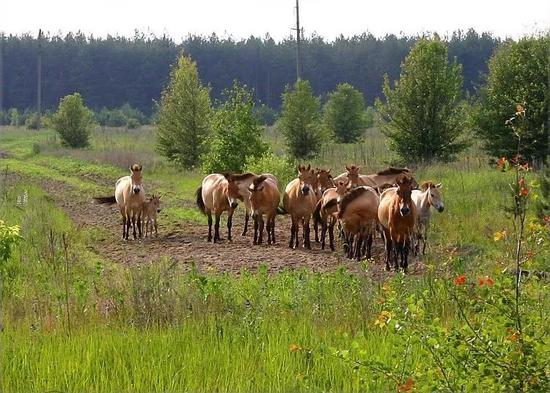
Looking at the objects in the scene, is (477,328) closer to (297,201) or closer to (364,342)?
(364,342)

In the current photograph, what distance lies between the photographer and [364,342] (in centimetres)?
657

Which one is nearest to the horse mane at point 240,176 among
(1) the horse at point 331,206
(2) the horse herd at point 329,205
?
(2) the horse herd at point 329,205

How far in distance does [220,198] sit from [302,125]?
1956 centimetres

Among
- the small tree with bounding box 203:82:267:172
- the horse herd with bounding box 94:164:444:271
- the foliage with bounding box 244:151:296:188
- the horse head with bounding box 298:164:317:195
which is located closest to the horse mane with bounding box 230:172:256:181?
the horse herd with bounding box 94:164:444:271

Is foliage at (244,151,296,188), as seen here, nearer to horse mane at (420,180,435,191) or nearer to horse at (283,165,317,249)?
horse at (283,165,317,249)

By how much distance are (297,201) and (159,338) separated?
11167 millimetres

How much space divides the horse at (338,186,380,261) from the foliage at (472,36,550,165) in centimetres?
1040

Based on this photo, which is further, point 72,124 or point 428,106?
point 72,124

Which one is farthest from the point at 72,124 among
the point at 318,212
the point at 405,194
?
the point at 405,194

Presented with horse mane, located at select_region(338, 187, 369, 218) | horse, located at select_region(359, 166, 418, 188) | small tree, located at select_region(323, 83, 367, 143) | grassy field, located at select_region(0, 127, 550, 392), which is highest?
small tree, located at select_region(323, 83, 367, 143)

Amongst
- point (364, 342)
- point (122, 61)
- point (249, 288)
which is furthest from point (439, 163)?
point (122, 61)

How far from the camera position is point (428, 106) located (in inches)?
1101

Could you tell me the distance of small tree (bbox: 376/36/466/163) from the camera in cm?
2797

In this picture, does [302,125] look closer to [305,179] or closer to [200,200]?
[200,200]
